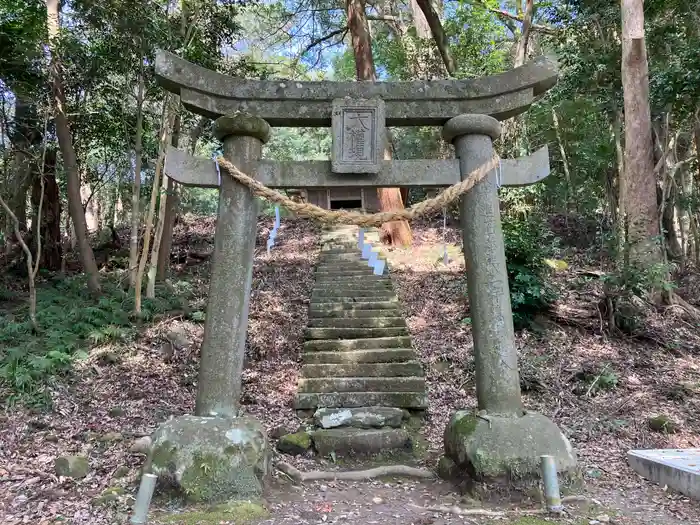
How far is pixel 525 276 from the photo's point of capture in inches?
298

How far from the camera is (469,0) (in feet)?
44.2

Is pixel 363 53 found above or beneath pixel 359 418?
above

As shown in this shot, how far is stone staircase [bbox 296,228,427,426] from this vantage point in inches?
249

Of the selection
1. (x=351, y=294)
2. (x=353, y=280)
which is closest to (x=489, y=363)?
(x=351, y=294)

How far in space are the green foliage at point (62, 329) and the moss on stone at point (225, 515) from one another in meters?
3.41

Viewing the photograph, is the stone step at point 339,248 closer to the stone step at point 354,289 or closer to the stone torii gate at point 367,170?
the stone step at point 354,289

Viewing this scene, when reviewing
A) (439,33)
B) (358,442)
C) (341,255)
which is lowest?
(358,442)

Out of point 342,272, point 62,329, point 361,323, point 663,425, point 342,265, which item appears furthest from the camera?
point 342,265

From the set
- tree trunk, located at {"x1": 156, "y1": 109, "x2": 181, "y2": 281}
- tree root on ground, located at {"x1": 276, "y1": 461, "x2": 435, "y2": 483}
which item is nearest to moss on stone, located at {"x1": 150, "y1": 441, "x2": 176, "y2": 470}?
tree root on ground, located at {"x1": 276, "y1": 461, "x2": 435, "y2": 483}

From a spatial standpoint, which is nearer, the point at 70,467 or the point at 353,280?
the point at 70,467

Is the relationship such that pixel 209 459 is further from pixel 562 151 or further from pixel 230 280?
pixel 562 151

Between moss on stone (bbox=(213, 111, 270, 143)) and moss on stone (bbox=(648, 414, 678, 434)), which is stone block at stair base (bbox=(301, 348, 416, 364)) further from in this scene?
moss on stone (bbox=(213, 111, 270, 143))

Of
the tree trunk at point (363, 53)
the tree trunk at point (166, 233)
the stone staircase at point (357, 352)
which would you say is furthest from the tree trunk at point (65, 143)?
the tree trunk at point (363, 53)

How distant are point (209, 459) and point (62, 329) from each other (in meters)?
5.05
